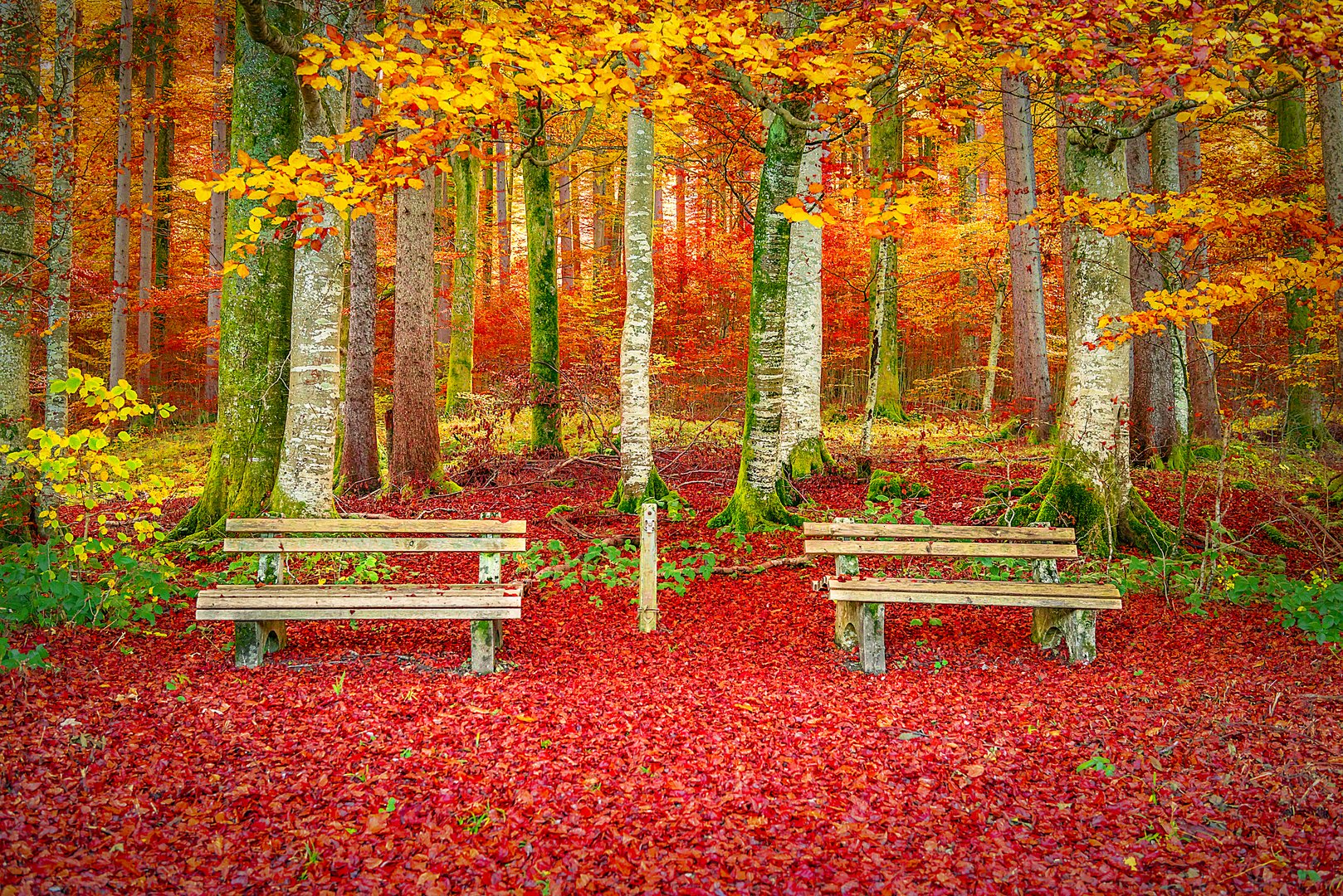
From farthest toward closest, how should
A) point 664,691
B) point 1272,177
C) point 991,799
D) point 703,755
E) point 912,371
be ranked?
point 912,371 < point 1272,177 < point 664,691 < point 703,755 < point 991,799

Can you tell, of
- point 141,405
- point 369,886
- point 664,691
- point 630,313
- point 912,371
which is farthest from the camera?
point 912,371

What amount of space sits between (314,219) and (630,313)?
172 inches

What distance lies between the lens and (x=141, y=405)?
15.2ft

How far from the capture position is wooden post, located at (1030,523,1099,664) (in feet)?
15.6

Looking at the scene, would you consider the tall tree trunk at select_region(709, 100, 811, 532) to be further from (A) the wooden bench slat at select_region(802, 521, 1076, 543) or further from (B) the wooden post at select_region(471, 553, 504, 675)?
(B) the wooden post at select_region(471, 553, 504, 675)

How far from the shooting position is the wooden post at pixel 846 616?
5.04 meters

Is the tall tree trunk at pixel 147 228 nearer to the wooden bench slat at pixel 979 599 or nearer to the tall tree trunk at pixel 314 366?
the tall tree trunk at pixel 314 366

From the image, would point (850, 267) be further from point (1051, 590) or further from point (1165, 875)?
point (1165, 875)

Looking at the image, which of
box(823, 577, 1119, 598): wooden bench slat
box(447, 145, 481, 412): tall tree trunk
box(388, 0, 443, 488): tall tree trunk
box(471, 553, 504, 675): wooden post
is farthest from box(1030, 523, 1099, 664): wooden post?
box(447, 145, 481, 412): tall tree trunk

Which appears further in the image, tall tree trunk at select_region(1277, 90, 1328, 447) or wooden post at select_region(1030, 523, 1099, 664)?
tall tree trunk at select_region(1277, 90, 1328, 447)

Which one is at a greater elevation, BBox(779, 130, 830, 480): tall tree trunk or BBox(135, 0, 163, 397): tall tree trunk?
BBox(135, 0, 163, 397): tall tree trunk

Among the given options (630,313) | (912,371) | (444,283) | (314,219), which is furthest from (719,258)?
(314,219)

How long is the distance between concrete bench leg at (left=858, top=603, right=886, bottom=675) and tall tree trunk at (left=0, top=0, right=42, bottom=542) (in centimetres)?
603

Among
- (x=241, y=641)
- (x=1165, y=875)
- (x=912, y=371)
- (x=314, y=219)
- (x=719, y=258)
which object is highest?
(x=719, y=258)
